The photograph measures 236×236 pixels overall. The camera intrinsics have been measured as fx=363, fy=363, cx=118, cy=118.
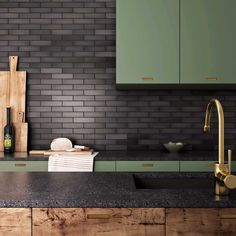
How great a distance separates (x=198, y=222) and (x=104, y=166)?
215 cm

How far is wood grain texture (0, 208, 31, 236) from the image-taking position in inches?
60.1

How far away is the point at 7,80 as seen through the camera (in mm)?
4289

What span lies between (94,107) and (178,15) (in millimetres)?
1423

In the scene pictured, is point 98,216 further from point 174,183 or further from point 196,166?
point 196,166

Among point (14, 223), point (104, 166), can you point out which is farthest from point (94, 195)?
point (104, 166)

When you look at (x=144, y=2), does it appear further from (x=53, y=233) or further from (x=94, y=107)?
(x=53, y=233)

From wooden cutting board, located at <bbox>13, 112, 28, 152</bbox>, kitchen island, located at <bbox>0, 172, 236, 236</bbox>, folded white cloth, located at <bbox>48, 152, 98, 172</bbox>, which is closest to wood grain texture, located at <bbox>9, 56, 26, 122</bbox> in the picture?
wooden cutting board, located at <bbox>13, 112, 28, 152</bbox>

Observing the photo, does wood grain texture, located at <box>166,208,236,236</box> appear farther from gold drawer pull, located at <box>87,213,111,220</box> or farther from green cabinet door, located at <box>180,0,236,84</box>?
green cabinet door, located at <box>180,0,236,84</box>

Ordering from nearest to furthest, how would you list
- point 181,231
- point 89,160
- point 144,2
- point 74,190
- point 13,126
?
point 181,231, point 74,190, point 89,160, point 144,2, point 13,126

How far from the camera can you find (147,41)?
3.88 meters

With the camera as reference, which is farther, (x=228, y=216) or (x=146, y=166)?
(x=146, y=166)

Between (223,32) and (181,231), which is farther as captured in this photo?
(223,32)

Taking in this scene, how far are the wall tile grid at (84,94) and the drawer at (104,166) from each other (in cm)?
75

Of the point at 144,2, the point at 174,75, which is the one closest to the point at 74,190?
the point at 174,75
